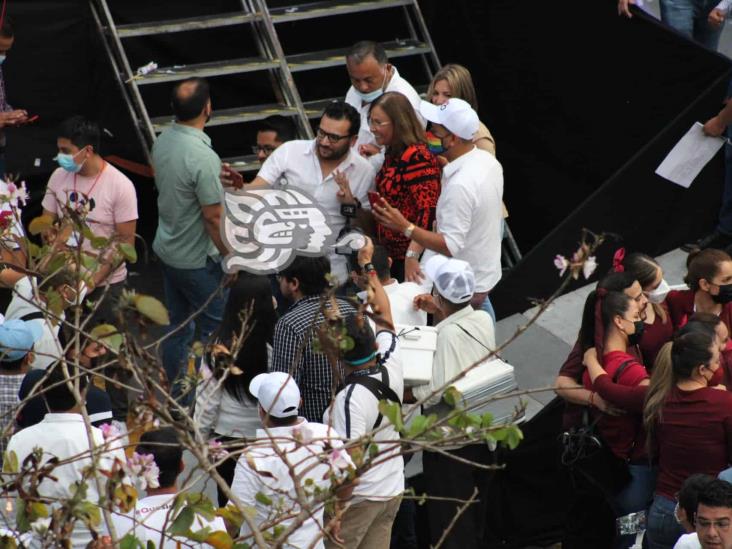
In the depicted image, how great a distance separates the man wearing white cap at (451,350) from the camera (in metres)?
5.63

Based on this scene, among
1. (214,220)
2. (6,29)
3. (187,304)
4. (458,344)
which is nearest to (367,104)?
(214,220)

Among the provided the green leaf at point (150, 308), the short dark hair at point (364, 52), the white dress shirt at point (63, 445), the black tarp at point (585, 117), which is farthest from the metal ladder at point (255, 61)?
the green leaf at point (150, 308)

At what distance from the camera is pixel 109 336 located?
11.3 feet

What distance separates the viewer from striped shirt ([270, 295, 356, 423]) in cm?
528

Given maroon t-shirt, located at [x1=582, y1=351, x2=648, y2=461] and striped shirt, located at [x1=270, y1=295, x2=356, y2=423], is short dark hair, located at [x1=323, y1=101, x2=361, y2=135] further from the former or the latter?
maroon t-shirt, located at [x1=582, y1=351, x2=648, y2=461]

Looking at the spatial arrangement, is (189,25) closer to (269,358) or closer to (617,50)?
(617,50)

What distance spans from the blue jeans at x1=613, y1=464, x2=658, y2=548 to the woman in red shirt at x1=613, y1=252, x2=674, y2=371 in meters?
0.54

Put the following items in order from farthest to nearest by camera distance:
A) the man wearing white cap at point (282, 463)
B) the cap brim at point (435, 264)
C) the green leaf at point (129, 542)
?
1. the cap brim at point (435, 264)
2. the man wearing white cap at point (282, 463)
3. the green leaf at point (129, 542)

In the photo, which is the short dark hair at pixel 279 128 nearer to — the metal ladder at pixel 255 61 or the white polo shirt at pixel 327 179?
the white polo shirt at pixel 327 179

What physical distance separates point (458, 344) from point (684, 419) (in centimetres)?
104

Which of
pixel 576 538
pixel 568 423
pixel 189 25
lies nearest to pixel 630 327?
pixel 568 423

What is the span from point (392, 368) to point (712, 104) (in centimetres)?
321

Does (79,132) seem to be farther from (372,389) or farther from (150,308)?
(150,308)

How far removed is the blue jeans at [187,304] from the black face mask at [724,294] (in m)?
2.67
